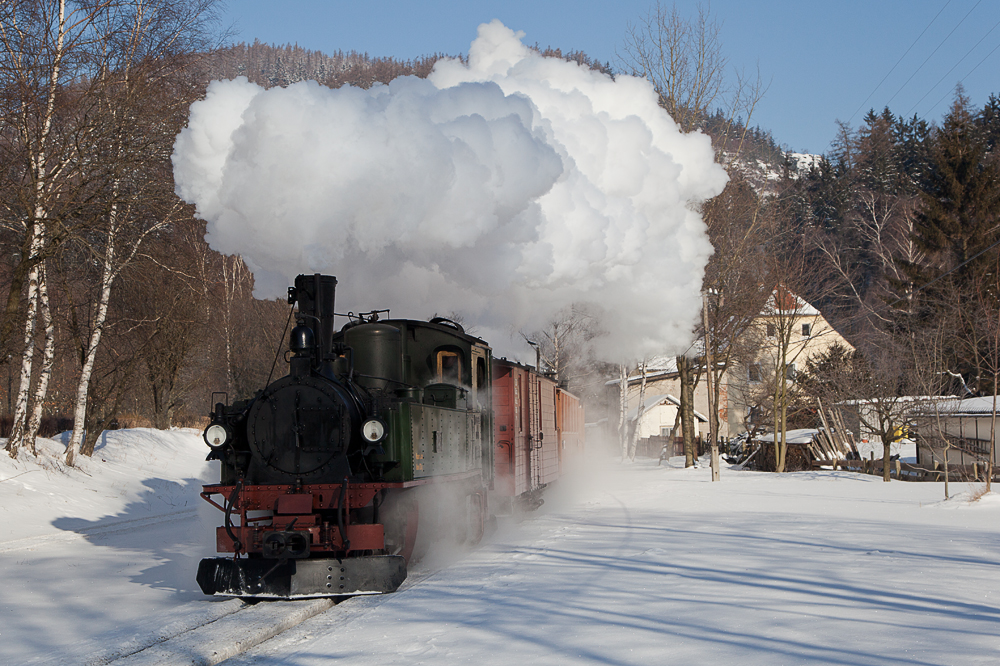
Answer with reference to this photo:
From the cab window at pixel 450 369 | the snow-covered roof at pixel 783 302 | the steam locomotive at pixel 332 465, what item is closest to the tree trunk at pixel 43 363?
the steam locomotive at pixel 332 465

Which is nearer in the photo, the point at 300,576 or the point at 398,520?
the point at 300,576

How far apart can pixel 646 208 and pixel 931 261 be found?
101 feet

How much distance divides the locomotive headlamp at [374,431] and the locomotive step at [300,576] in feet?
3.47

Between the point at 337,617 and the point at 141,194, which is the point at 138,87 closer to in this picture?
the point at 141,194

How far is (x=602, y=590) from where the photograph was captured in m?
7.40

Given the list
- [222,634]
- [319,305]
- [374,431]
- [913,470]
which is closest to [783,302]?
[913,470]

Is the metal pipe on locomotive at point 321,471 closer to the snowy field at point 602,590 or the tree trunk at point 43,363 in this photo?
the snowy field at point 602,590

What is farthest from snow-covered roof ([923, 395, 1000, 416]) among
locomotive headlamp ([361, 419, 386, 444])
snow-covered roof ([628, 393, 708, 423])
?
snow-covered roof ([628, 393, 708, 423])

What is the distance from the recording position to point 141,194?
15453 millimetres

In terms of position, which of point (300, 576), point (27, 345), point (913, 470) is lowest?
point (913, 470)

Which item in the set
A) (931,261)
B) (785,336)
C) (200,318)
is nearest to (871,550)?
(785,336)

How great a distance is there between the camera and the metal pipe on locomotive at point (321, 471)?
7434mm

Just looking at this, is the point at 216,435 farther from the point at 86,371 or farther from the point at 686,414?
the point at 686,414

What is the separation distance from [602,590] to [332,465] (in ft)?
8.99
